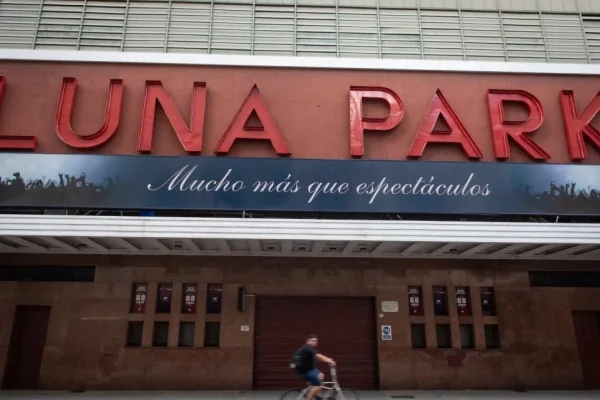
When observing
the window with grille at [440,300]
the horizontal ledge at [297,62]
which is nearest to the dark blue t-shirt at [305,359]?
the window with grille at [440,300]

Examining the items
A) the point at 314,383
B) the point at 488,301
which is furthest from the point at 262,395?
the point at 488,301

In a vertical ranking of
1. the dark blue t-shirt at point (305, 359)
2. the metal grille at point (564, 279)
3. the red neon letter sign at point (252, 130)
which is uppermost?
the red neon letter sign at point (252, 130)

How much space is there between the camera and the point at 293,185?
1202 centimetres

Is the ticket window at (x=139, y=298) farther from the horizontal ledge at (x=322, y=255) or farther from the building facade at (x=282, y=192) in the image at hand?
the horizontal ledge at (x=322, y=255)

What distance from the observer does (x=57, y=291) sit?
1380 cm

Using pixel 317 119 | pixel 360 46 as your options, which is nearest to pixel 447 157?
pixel 317 119

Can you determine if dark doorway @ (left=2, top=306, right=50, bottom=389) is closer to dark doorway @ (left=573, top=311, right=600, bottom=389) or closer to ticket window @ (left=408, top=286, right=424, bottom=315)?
ticket window @ (left=408, top=286, right=424, bottom=315)

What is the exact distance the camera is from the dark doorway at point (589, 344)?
46.3ft

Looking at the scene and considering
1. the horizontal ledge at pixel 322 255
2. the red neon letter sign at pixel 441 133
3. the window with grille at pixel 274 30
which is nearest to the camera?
the red neon letter sign at pixel 441 133

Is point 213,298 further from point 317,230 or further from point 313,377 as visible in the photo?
point 313,377

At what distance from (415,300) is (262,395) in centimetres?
591

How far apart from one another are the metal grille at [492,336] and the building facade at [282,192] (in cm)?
20

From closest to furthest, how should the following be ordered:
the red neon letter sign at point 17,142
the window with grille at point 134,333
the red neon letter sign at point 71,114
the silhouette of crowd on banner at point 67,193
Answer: the silhouette of crowd on banner at point 67,193 → the red neon letter sign at point 17,142 → the red neon letter sign at point 71,114 → the window with grille at point 134,333

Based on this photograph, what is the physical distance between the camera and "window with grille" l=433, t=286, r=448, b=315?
14.5 meters
